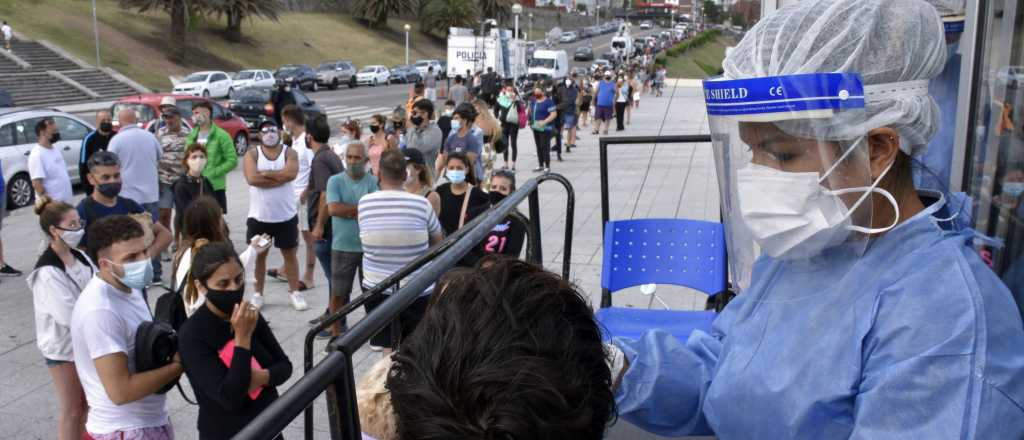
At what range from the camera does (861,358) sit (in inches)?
59.0

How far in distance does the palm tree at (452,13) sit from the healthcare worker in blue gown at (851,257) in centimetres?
6857

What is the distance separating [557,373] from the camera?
108 cm

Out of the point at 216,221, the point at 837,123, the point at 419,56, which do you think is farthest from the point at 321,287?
the point at 419,56

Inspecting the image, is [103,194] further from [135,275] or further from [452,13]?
[452,13]

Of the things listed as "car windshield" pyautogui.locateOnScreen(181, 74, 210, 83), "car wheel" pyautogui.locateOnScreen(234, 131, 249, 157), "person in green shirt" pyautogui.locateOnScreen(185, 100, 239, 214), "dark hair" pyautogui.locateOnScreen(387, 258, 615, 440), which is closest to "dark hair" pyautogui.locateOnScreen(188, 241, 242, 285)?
"dark hair" pyautogui.locateOnScreen(387, 258, 615, 440)

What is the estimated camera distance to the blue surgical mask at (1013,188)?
267 centimetres

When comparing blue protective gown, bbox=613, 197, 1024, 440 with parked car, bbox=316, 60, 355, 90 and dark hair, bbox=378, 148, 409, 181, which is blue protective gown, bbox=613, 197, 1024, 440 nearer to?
dark hair, bbox=378, 148, 409, 181

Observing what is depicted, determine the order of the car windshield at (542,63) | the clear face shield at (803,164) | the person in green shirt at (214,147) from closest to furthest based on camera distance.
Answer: the clear face shield at (803,164)
the person in green shirt at (214,147)
the car windshield at (542,63)

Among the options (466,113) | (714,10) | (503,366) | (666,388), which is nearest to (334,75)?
(714,10)

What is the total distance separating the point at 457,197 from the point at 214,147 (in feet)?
11.0

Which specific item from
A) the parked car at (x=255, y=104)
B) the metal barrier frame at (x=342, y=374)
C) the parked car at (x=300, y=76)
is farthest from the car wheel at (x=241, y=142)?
the parked car at (x=300, y=76)

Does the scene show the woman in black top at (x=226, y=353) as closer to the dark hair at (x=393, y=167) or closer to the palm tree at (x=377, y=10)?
the dark hair at (x=393, y=167)

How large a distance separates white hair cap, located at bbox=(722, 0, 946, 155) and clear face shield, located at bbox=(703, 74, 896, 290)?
3 cm

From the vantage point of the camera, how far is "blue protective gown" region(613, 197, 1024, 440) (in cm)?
136
